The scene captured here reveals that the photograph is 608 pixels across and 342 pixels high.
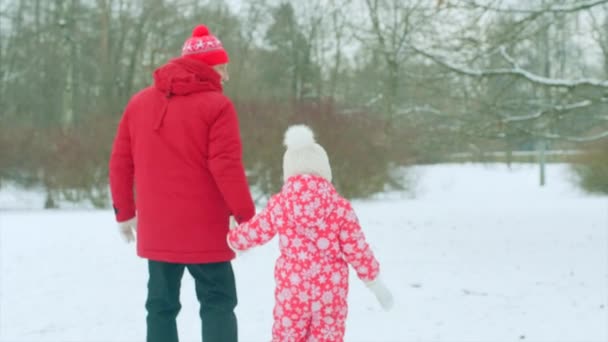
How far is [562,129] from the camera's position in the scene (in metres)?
9.81

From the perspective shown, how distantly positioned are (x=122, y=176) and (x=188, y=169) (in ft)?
1.20

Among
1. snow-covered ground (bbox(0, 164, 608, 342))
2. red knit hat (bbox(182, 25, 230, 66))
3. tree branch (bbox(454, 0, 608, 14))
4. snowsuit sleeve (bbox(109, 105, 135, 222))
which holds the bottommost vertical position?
snow-covered ground (bbox(0, 164, 608, 342))

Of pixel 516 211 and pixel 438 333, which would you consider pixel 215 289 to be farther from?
pixel 516 211

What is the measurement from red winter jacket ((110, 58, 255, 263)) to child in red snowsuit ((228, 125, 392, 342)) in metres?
0.12

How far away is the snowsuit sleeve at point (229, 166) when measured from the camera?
3062 mm

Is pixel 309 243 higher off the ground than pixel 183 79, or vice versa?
pixel 183 79

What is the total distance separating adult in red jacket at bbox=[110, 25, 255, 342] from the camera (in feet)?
10.2

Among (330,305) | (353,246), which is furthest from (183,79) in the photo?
(330,305)

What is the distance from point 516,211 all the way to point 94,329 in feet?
35.3

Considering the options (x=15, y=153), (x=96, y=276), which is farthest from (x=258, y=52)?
(x=96, y=276)

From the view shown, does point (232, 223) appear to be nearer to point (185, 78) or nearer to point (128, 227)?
point (128, 227)

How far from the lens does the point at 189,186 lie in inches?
123

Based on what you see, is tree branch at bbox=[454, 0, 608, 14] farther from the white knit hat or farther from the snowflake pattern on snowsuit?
the snowflake pattern on snowsuit

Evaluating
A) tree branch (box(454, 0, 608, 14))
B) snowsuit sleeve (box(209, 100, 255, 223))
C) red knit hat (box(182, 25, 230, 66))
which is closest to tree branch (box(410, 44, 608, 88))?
tree branch (box(454, 0, 608, 14))
